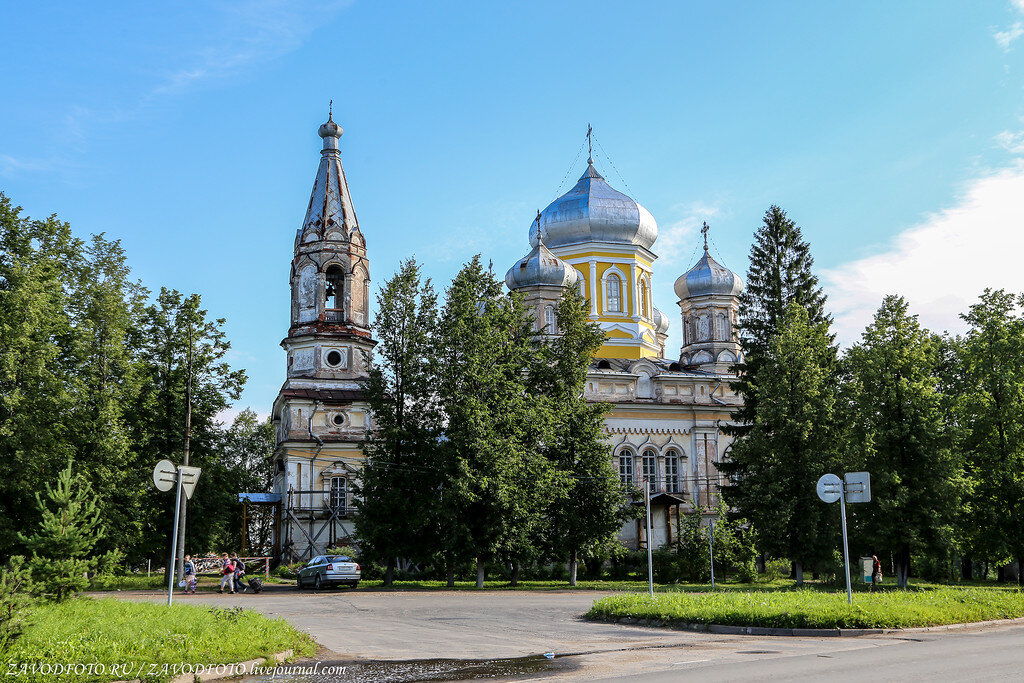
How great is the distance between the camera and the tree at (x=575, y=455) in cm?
3198

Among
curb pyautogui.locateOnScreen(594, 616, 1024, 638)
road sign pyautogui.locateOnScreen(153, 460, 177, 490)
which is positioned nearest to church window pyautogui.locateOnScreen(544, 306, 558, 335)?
curb pyautogui.locateOnScreen(594, 616, 1024, 638)

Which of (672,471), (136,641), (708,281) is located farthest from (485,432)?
(708,281)

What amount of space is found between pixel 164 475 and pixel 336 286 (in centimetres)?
2796

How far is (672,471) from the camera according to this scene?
44875 mm

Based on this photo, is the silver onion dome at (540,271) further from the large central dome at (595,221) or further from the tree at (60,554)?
the tree at (60,554)

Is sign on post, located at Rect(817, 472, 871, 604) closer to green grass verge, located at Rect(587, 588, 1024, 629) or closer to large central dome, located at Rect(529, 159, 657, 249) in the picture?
green grass verge, located at Rect(587, 588, 1024, 629)

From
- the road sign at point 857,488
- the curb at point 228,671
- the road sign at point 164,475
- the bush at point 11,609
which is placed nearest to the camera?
the bush at point 11,609

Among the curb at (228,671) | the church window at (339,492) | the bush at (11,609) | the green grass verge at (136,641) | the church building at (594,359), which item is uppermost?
the church building at (594,359)

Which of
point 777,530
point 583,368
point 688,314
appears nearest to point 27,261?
point 583,368

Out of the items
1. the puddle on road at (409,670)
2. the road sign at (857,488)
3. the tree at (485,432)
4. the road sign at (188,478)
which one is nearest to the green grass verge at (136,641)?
the puddle on road at (409,670)

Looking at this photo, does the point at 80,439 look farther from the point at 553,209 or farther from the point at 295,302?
the point at 553,209

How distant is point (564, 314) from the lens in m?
34.5

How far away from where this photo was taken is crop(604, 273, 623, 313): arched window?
4828 cm

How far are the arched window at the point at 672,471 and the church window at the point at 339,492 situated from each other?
1482cm
